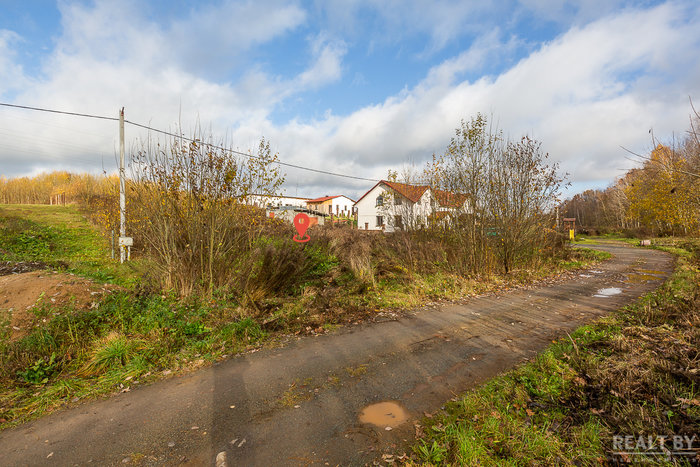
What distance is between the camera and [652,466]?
85.4 inches

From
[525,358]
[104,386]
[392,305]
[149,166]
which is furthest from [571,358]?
[149,166]

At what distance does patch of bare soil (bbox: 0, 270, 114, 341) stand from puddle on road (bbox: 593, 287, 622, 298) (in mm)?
12178

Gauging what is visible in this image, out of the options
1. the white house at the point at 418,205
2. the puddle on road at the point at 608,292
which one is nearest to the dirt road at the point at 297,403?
the puddle on road at the point at 608,292

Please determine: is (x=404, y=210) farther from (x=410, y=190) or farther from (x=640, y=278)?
(x=640, y=278)

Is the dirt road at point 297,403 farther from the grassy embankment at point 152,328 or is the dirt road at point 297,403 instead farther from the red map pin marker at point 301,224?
the red map pin marker at point 301,224

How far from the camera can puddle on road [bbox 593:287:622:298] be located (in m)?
8.27

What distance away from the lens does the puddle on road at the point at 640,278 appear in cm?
1004

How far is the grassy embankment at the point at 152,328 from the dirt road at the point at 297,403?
48 cm

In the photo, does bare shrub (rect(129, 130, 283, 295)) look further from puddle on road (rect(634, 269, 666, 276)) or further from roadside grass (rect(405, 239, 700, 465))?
puddle on road (rect(634, 269, 666, 276))

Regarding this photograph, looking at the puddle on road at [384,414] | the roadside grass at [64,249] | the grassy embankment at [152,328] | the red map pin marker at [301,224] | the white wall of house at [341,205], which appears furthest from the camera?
the white wall of house at [341,205]

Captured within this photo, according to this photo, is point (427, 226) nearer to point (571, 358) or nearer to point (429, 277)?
point (429, 277)

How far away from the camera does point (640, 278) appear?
10.6 meters

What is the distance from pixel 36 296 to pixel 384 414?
6291 millimetres

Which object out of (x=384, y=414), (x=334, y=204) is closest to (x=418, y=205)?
(x=384, y=414)
